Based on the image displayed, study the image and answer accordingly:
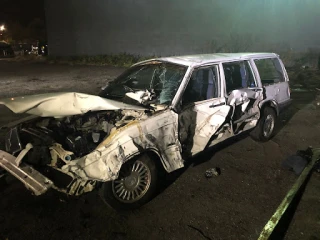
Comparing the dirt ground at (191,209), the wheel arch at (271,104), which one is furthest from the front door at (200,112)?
the wheel arch at (271,104)

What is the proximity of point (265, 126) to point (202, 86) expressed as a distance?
1.78 metres

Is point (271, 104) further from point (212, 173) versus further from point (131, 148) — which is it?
point (131, 148)

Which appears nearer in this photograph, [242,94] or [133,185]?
[133,185]

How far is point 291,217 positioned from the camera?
3.06 metres

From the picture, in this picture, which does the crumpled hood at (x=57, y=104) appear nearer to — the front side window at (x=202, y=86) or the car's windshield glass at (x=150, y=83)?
the car's windshield glass at (x=150, y=83)

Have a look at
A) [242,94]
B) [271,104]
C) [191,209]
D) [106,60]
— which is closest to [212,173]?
[191,209]

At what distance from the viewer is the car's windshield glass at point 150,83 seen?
3.59 metres

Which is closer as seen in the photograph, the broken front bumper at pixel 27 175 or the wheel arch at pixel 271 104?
the broken front bumper at pixel 27 175

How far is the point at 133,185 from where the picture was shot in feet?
10.3

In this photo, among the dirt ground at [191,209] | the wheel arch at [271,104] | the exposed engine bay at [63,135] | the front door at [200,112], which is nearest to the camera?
the dirt ground at [191,209]

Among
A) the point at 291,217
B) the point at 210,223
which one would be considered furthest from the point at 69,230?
the point at 291,217

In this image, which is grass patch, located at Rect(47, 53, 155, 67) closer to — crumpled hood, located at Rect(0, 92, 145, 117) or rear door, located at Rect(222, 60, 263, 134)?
rear door, located at Rect(222, 60, 263, 134)

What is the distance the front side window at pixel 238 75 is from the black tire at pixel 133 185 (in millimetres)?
1842

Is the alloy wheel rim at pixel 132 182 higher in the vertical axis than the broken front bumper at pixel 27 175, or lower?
lower
